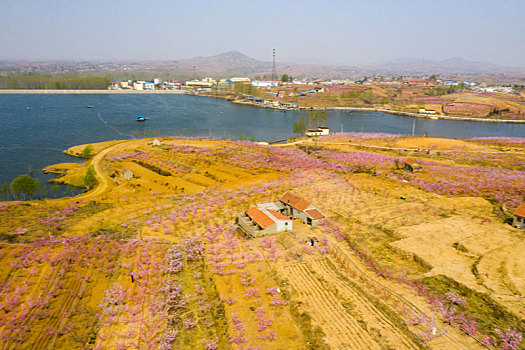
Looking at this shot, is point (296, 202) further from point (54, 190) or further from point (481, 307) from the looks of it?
point (54, 190)

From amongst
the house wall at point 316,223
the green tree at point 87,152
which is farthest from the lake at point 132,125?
the house wall at point 316,223

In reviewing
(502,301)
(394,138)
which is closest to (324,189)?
(502,301)

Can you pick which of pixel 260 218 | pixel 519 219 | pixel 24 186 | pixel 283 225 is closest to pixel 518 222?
pixel 519 219

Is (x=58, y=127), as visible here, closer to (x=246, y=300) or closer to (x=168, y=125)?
(x=168, y=125)

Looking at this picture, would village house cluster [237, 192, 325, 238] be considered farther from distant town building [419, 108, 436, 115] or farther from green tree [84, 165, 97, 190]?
distant town building [419, 108, 436, 115]

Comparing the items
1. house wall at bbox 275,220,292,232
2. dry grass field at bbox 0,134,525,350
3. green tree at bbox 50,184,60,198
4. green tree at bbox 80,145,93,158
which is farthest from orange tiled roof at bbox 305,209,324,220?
green tree at bbox 80,145,93,158

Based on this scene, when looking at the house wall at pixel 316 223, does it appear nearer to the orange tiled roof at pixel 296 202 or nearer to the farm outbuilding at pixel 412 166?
the orange tiled roof at pixel 296 202
